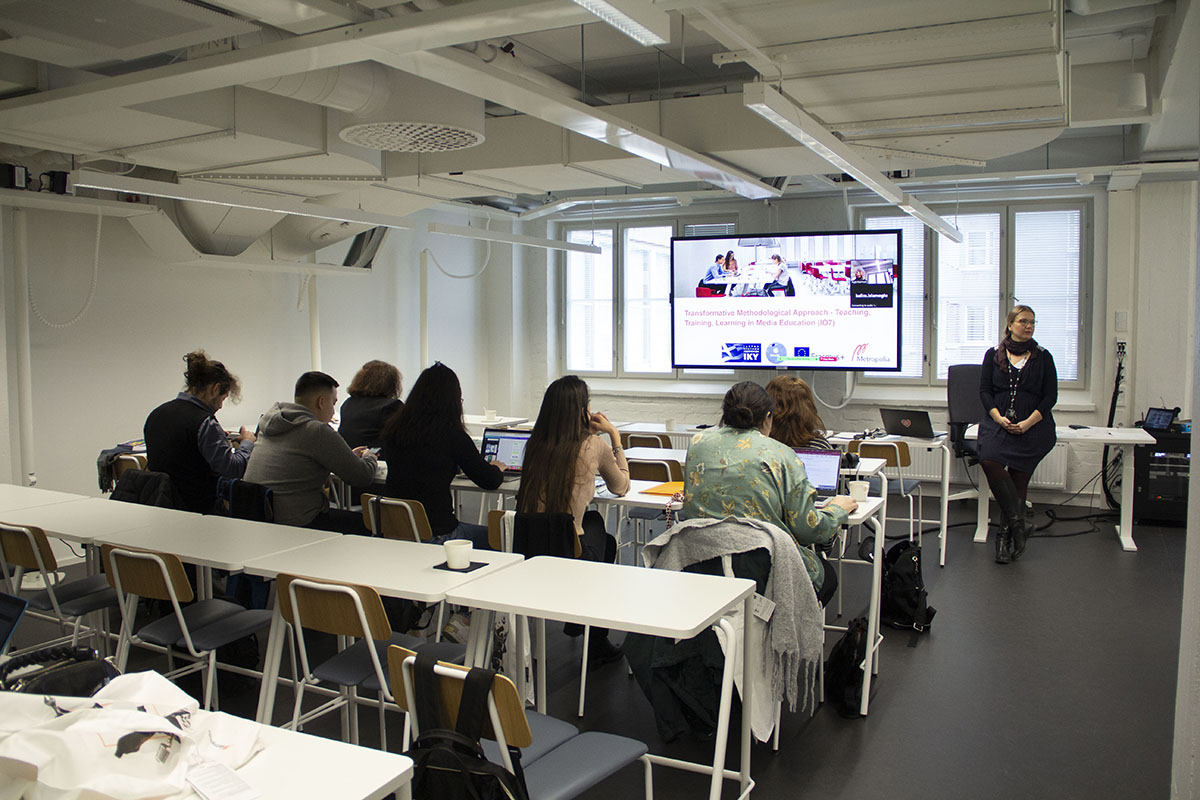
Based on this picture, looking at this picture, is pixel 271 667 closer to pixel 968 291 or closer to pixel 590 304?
pixel 968 291

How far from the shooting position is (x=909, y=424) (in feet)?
21.8

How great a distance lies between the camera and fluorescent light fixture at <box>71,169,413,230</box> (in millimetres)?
4215

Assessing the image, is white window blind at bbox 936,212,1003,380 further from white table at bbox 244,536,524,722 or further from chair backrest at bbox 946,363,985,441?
white table at bbox 244,536,524,722

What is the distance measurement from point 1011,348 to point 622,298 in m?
4.59

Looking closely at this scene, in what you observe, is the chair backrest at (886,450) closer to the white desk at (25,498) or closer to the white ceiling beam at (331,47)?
the white ceiling beam at (331,47)

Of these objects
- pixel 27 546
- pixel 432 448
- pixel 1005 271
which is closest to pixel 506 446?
pixel 432 448

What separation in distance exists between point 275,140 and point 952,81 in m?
3.30

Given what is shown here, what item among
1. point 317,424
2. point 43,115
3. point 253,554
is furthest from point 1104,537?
point 43,115

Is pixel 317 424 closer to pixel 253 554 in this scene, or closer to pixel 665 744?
pixel 253 554

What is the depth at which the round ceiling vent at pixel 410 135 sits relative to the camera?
4.09 metres

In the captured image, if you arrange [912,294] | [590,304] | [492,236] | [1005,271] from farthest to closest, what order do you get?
[590,304] < [912,294] < [1005,271] < [492,236]

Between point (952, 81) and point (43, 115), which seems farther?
point (43, 115)

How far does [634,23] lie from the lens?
2473mm

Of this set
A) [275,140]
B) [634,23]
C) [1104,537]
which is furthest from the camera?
[1104,537]
